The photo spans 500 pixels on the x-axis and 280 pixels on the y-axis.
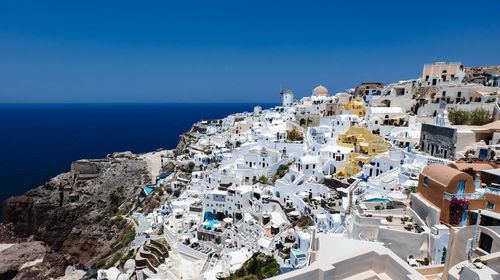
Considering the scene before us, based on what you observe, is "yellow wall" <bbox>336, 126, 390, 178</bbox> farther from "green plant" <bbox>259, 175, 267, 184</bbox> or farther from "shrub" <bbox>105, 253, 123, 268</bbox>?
"shrub" <bbox>105, 253, 123, 268</bbox>

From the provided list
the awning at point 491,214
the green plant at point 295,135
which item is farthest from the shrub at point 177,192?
the awning at point 491,214

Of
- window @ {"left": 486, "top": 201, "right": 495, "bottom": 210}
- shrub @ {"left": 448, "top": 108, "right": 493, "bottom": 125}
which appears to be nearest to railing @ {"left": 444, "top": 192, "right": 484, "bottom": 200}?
window @ {"left": 486, "top": 201, "right": 495, "bottom": 210}

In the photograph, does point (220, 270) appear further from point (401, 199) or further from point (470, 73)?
point (470, 73)

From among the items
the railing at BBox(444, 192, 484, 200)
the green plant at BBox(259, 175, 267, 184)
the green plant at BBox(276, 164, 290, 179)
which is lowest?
the green plant at BBox(259, 175, 267, 184)

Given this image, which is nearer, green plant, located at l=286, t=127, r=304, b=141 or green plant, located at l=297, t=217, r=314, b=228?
green plant, located at l=297, t=217, r=314, b=228

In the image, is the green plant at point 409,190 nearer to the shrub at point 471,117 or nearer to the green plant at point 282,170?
the shrub at point 471,117

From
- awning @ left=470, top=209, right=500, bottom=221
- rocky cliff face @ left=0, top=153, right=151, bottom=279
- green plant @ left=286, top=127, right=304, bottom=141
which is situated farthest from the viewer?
green plant @ left=286, top=127, right=304, bottom=141

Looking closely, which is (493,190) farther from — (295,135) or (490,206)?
(295,135)

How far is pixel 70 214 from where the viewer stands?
4591 centimetres

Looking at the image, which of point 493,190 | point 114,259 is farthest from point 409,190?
point 114,259

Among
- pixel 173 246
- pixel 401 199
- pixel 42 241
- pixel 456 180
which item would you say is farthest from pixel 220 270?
pixel 42 241

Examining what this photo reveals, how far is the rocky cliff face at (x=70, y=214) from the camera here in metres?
36.1

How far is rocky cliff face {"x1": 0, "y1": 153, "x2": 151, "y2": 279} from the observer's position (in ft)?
118

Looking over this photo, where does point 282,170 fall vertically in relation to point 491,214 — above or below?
below
